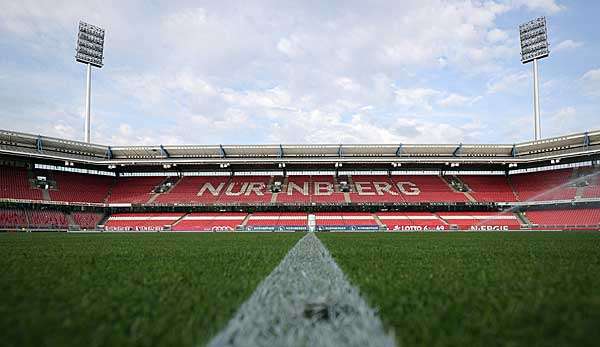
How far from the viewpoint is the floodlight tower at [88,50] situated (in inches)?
1111

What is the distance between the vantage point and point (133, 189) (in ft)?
102

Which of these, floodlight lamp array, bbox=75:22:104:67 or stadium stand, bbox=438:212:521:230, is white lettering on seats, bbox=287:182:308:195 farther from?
floodlight lamp array, bbox=75:22:104:67

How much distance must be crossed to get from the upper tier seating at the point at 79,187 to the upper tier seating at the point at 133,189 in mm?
764

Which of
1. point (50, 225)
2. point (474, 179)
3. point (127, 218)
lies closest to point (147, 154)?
point (127, 218)

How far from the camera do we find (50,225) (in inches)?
977

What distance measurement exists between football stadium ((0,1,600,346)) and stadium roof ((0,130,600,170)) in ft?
0.49

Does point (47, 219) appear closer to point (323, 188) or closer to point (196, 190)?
point (196, 190)

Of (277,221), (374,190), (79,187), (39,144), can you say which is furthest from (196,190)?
(374,190)

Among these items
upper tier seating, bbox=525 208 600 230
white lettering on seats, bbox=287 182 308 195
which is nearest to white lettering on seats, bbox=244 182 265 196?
white lettering on seats, bbox=287 182 308 195

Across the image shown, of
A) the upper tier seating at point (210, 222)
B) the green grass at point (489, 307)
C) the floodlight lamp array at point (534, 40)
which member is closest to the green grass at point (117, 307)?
the green grass at point (489, 307)

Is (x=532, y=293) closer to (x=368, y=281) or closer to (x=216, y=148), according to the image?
(x=368, y=281)

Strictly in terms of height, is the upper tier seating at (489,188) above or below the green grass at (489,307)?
above

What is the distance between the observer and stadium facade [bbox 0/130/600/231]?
83.4 feet

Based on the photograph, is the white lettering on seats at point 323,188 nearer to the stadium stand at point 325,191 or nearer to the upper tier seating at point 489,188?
the stadium stand at point 325,191
